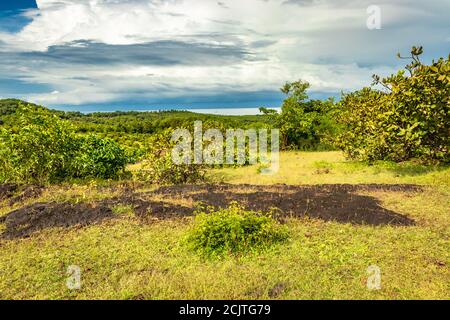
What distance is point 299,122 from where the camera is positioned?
45031 mm

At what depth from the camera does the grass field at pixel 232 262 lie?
742cm

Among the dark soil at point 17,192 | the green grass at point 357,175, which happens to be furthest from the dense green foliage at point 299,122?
the dark soil at point 17,192

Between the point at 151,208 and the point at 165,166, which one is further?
the point at 165,166

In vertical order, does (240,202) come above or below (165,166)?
below

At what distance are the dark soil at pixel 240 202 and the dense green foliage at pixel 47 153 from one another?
6.32m

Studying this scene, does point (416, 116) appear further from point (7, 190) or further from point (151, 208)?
point (7, 190)

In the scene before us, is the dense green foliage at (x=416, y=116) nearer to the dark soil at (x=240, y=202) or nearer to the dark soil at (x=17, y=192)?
the dark soil at (x=240, y=202)

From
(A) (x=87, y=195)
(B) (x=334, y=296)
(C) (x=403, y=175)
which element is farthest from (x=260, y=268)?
(C) (x=403, y=175)

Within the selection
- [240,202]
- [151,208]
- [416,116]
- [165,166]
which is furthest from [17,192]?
[416,116]

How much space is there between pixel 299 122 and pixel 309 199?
31.9 m

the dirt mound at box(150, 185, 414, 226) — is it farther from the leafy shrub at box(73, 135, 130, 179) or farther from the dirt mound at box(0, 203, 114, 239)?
the leafy shrub at box(73, 135, 130, 179)

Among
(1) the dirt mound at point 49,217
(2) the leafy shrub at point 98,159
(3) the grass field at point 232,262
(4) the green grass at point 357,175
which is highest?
(2) the leafy shrub at point 98,159

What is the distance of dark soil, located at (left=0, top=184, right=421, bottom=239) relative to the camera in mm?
11930

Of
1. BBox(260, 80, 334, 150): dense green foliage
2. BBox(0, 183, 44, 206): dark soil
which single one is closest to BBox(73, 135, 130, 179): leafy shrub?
BBox(0, 183, 44, 206): dark soil
